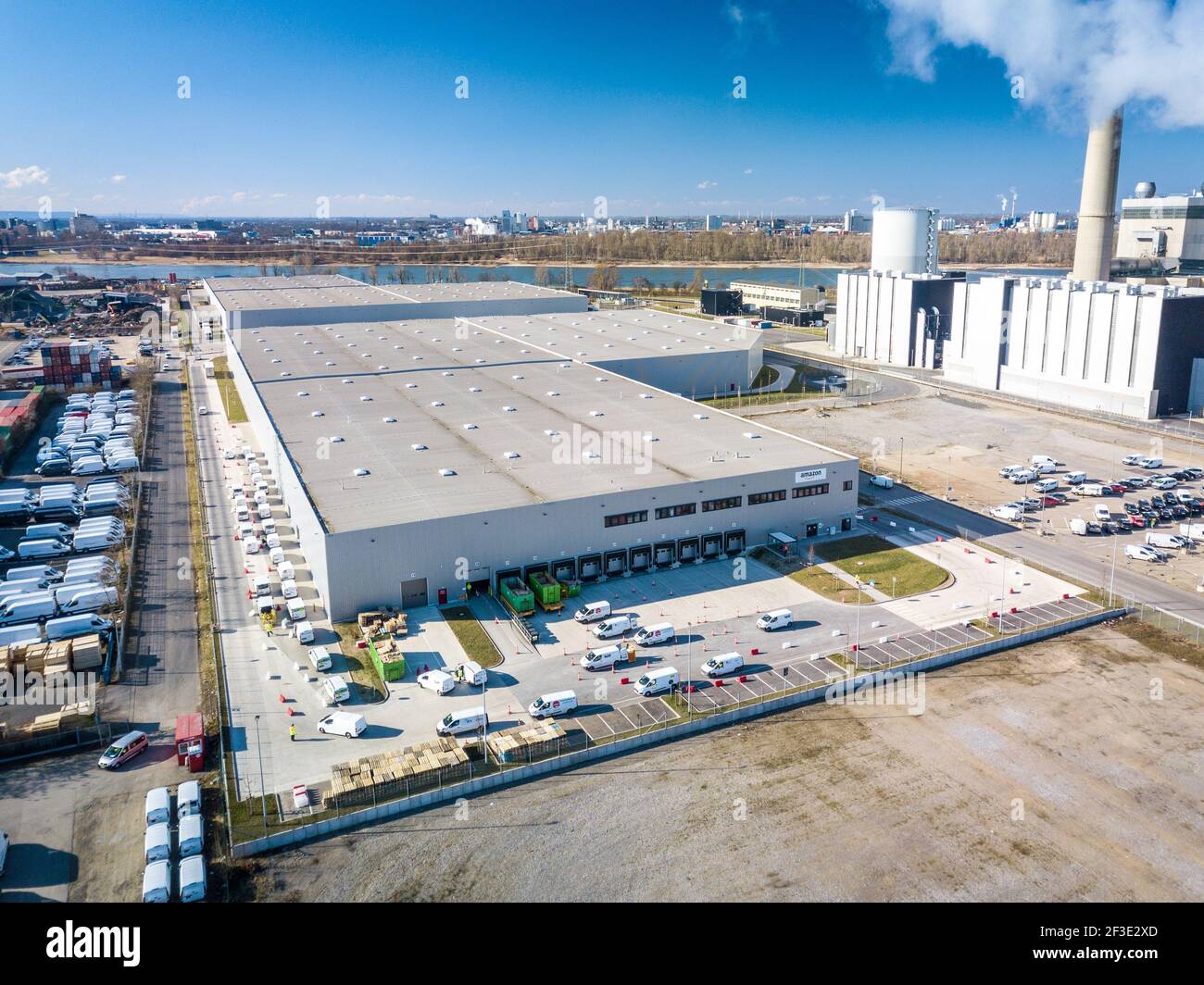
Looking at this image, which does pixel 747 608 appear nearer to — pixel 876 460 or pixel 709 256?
pixel 876 460

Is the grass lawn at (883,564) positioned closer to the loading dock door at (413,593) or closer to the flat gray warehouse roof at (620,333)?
the loading dock door at (413,593)

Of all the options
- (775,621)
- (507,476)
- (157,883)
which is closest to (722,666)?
(775,621)

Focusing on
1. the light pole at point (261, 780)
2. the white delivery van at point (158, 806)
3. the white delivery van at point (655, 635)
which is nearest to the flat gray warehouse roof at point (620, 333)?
the white delivery van at point (655, 635)

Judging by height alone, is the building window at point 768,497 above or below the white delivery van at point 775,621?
above

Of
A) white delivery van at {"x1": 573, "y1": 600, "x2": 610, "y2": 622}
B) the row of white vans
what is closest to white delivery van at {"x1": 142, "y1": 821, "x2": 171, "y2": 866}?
the row of white vans

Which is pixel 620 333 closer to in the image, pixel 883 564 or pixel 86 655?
pixel 883 564
